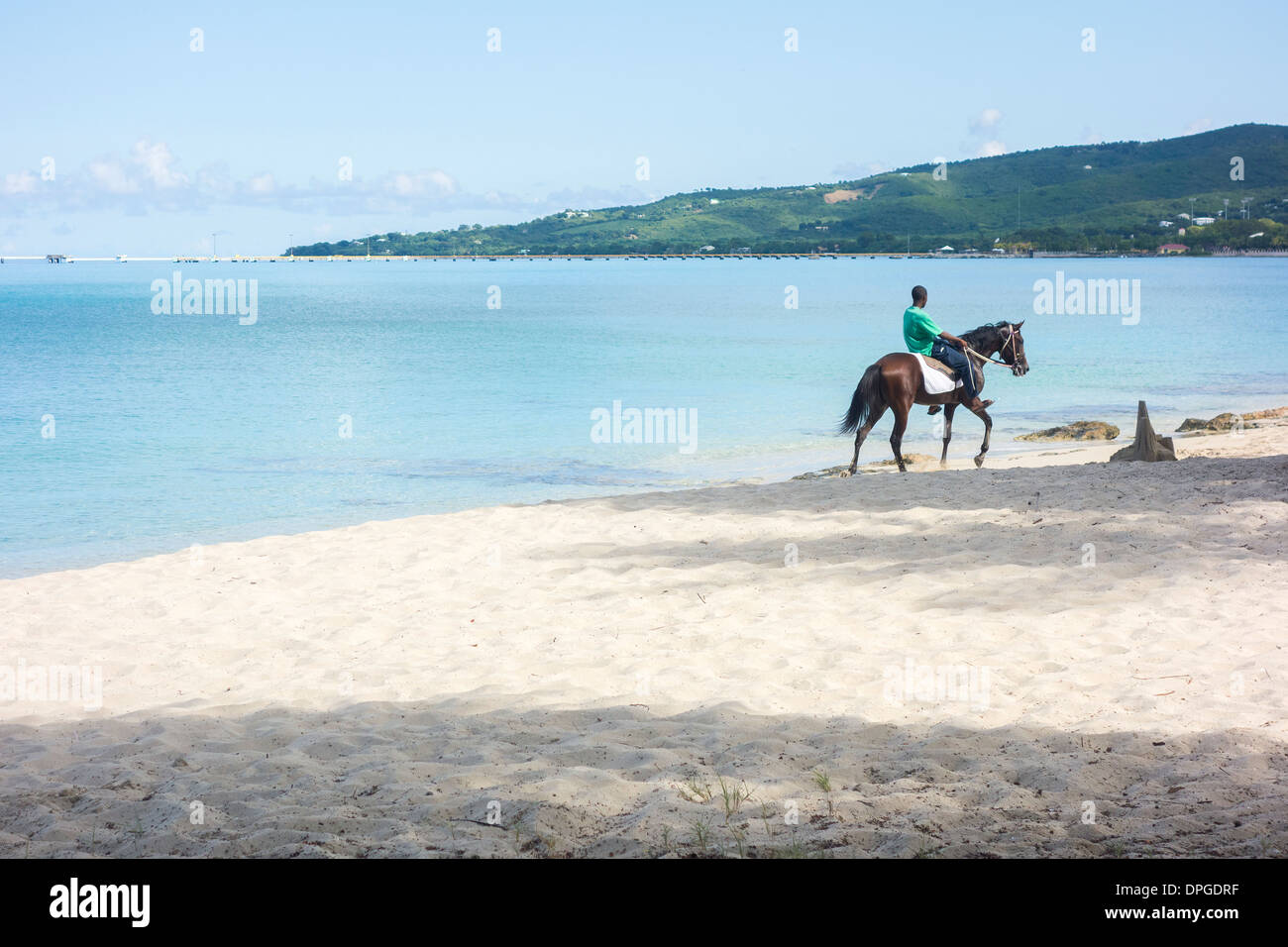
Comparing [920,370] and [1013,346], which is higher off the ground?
[1013,346]

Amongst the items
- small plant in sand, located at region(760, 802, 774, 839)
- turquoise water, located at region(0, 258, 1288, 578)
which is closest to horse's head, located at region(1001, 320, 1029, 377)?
turquoise water, located at region(0, 258, 1288, 578)

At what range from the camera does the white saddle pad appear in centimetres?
1792

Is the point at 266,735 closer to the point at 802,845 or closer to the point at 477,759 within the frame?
the point at 477,759

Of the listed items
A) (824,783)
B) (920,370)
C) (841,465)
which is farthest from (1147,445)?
(824,783)

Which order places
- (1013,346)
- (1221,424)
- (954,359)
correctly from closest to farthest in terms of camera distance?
(954,359) < (1013,346) < (1221,424)

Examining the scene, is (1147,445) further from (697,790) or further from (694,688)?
(697,790)

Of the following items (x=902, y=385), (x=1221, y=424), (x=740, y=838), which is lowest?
(x=740, y=838)

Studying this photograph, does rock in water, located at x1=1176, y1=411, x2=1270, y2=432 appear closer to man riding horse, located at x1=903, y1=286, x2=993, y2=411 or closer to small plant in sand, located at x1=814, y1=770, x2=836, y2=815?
man riding horse, located at x1=903, y1=286, x2=993, y2=411

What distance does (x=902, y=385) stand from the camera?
17734mm

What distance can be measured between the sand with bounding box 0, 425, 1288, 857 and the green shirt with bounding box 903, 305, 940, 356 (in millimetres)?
4744

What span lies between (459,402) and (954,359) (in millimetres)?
22596

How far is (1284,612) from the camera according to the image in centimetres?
852

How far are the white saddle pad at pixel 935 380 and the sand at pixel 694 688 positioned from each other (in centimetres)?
443

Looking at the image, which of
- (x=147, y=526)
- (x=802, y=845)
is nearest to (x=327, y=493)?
(x=147, y=526)
